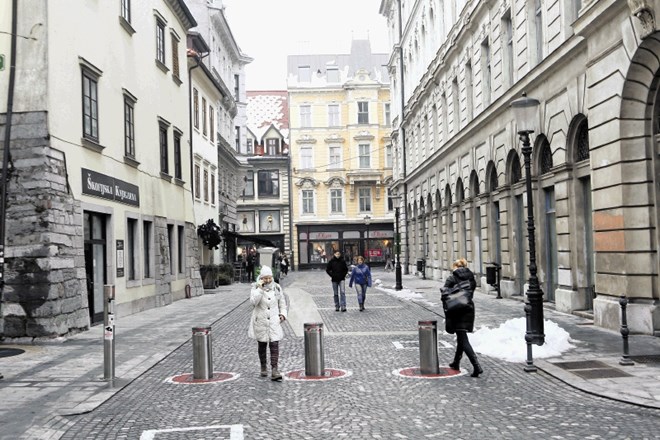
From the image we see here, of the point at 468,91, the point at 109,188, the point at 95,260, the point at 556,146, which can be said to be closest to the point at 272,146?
the point at 468,91

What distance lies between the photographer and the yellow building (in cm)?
6444

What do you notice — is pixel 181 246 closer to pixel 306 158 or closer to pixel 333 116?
pixel 306 158

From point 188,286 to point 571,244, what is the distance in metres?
15.4

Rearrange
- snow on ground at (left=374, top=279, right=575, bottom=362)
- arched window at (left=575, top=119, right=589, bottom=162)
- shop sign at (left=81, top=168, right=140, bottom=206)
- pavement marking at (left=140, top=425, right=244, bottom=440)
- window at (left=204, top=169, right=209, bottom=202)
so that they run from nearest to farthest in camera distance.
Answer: pavement marking at (left=140, top=425, right=244, bottom=440)
snow on ground at (left=374, top=279, right=575, bottom=362)
arched window at (left=575, top=119, right=589, bottom=162)
shop sign at (left=81, top=168, right=140, bottom=206)
window at (left=204, top=169, right=209, bottom=202)

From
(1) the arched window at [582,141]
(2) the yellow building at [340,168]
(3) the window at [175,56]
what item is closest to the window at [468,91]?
(1) the arched window at [582,141]

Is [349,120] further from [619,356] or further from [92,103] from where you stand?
[619,356]

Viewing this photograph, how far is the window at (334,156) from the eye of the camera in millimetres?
64812

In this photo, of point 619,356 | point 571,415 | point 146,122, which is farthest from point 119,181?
point 571,415

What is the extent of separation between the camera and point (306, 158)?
65.1 meters

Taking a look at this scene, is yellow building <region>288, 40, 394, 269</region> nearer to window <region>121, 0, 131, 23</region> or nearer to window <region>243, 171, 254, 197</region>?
window <region>243, 171, 254, 197</region>

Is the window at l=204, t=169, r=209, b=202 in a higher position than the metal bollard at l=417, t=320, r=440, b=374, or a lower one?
higher

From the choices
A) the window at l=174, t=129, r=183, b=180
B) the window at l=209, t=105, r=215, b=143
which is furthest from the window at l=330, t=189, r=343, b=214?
the window at l=174, t=129, r=183, b=180

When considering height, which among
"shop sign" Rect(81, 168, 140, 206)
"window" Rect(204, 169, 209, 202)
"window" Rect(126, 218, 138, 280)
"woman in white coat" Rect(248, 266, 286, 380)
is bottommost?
"woman in white coat" Rect(248, 266, 286, 380)

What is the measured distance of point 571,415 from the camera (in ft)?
24.3
